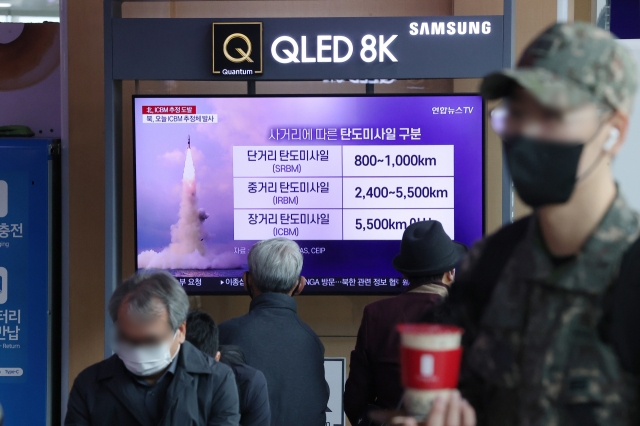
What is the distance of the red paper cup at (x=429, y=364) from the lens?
108 centimetres

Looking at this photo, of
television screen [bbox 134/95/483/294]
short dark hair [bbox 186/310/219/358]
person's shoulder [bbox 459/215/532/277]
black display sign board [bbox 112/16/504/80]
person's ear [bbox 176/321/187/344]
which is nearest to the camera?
person's shoulder [bbox 459/215/532/277]

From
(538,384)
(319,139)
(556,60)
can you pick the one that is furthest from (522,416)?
(319,139)

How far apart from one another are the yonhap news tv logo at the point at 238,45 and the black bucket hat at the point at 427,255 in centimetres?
165

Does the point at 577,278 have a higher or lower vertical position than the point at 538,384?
higher

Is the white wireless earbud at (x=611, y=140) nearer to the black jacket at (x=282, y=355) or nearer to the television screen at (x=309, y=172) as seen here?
the black jacket at (x=282, y=355)

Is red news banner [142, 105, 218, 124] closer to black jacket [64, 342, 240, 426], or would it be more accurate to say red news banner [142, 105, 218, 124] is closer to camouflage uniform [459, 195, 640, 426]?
black jacket [64, 342, 240, 426]

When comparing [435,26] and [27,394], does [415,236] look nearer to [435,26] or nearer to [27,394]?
[435,26]

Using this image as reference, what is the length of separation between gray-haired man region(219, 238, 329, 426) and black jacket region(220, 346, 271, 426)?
31cm

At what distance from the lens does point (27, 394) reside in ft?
14.9

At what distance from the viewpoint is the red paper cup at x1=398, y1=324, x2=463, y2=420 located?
3.53ft

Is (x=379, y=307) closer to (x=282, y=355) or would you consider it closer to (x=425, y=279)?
(x=425, y=279)

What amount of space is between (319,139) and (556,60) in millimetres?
3289

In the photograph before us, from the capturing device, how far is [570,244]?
1.06 meters

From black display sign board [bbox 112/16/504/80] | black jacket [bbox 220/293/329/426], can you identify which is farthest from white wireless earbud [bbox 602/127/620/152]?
black display sign board [bbox 112/16/504/80]
